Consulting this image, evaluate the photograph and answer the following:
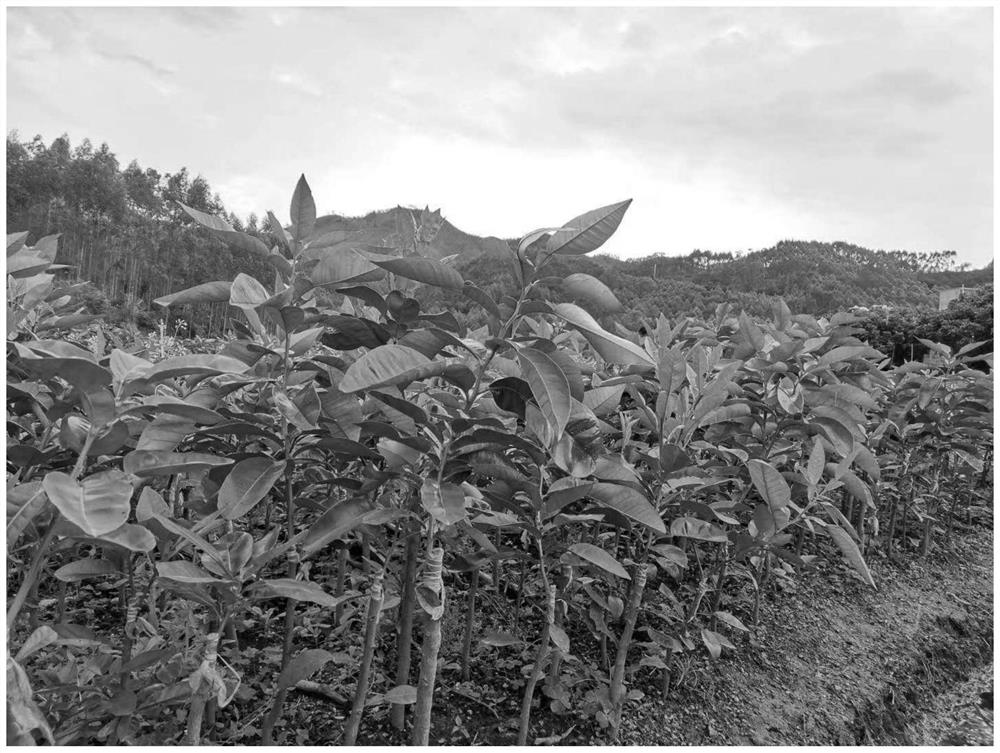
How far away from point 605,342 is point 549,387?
0.12 m

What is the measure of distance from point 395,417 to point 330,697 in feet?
2.60

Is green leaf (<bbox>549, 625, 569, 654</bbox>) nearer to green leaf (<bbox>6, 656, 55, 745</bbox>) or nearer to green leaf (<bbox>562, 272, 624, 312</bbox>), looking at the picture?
green leaf (<bbox>562, 272, 624, 312</bbox>)

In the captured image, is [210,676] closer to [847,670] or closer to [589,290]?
[589,290]

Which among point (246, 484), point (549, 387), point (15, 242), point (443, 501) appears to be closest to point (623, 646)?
point (443, 501)

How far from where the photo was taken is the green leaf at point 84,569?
1.00 meters

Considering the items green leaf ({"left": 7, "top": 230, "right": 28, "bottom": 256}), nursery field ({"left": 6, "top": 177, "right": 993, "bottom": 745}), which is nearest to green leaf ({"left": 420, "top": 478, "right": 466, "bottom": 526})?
nursery field ({"left": 6, "top": 177, "right": 993, "bottom": 745})

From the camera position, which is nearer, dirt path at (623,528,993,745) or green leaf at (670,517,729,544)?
green leaf at (670,517,729,544)

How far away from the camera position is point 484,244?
1.03 metres

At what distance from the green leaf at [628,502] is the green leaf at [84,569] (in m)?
0.83

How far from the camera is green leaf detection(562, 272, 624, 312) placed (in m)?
1.00

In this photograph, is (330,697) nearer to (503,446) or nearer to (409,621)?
(409,621)

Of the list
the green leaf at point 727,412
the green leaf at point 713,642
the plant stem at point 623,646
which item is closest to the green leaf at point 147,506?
the plant stem at point 623,646

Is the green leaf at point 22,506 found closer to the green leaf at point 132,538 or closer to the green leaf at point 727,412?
the green leaf at point 132,538

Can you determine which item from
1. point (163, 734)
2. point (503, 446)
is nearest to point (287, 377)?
point (503, 446)
